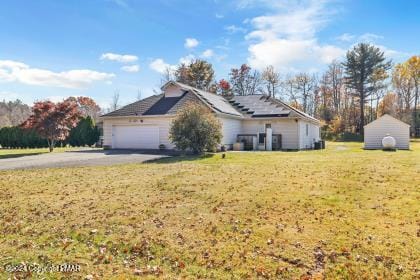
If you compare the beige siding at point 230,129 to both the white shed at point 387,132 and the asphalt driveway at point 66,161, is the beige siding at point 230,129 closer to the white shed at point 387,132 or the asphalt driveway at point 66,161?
the asphalt driveway at point 66,161

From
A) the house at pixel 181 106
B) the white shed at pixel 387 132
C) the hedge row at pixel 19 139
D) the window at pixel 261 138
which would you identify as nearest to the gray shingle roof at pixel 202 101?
the house at pixel 181 106

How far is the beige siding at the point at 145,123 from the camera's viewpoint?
22.2 meters

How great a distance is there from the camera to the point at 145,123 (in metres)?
23.0

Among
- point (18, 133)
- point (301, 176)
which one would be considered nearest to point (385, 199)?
point (301, 176)

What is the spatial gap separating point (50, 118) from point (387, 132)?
24789 millimetres

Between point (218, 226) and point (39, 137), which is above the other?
point (39, 137)

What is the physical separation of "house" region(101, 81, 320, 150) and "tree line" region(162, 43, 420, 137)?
22.2 meters

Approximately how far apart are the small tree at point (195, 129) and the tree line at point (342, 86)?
29.9 meters

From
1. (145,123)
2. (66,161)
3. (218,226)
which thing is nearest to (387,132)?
(145,123)

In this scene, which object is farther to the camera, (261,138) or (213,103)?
(261,138)

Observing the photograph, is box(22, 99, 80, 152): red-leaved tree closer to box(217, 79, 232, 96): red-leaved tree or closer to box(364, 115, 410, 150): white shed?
box(364, 115, 410, 150): white shed

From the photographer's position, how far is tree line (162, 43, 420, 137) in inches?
1703

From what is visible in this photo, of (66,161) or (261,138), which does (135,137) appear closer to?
(66,161)

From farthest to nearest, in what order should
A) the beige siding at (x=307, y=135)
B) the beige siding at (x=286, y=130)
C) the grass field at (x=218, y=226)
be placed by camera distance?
1. the beige siding at (x=307, y=135)
2. the beige siding at (x=286, y=130)
3. the grass field at (x=218, y=226)
